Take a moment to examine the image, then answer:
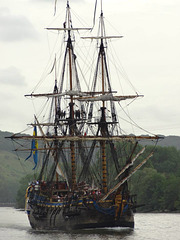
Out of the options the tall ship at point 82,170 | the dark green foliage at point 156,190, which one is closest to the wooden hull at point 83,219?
A: the tall ship at point 82,170

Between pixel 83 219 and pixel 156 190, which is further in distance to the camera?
Answer: pixel 156 190

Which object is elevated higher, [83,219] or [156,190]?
[156,190]

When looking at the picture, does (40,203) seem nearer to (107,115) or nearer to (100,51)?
(107,115)

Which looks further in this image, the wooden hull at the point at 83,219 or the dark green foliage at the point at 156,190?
the dark green foliage at the point at 156,190

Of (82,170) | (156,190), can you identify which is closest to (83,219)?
(82,170)

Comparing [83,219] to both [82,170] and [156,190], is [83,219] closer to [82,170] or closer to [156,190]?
[82,170]

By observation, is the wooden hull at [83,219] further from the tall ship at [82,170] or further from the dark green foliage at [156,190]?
the dark green foliage at [156,190]

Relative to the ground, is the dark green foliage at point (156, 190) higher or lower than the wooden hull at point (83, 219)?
higher

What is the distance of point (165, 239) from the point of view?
6931cm

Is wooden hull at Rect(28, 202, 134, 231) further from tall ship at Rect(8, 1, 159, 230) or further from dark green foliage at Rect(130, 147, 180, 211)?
dark green foliage at Rect(130, 147, 180, 211)

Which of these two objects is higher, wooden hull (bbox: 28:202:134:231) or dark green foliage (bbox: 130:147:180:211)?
dark green foliage (bbox: 130:147:180:211)

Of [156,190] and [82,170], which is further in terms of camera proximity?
[156,190]

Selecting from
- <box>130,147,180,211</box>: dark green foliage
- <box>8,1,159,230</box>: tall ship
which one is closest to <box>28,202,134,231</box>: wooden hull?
<box>8,1,159,230</box>: tall ship

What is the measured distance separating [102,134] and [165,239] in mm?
21200
